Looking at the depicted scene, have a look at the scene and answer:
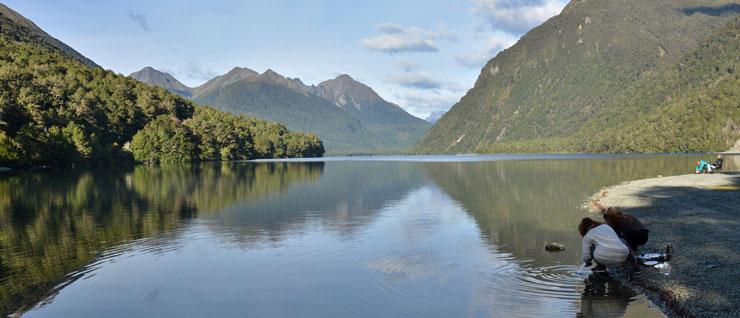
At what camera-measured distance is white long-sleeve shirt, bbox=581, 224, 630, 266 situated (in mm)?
19797

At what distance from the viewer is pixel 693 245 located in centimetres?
2500

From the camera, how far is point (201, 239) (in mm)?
31875

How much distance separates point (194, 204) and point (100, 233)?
17847mm

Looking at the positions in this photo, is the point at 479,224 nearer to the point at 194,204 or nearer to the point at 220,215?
the point at 220,215

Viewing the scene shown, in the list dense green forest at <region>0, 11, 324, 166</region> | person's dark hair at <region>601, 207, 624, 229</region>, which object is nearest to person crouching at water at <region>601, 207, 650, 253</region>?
person's dark hair at <region>601, 207, 624, 229</region>

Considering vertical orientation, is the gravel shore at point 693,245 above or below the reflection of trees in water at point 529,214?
above

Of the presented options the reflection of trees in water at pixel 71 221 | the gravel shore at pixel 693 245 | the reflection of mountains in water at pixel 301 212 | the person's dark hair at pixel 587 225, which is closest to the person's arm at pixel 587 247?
the person's dark hair at pixel 587 225

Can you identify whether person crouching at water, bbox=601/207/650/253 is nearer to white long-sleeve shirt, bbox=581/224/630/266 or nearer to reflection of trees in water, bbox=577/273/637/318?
white long-sleeve shirt, bbox=581/224/630/266

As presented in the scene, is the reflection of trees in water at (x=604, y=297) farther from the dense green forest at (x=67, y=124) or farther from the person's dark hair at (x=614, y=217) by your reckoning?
the dense green forest at (x=67, y=124)

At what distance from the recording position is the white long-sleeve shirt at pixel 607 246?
19797 millimetres

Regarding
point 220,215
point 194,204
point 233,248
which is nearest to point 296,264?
point 233,248

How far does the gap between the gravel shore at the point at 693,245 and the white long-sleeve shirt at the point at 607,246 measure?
3.96 ft

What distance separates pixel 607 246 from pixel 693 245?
8468mm

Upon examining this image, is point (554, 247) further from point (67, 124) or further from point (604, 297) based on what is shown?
point (67, 124)
